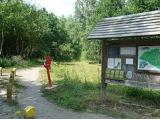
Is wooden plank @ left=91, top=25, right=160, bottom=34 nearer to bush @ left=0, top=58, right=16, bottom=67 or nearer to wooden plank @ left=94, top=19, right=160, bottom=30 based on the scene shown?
wooden plank @ left=94, top=19, right=160, bottom=30

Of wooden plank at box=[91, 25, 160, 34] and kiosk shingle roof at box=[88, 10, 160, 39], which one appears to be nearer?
wooden plank at box=[91, 25, 160, 34]

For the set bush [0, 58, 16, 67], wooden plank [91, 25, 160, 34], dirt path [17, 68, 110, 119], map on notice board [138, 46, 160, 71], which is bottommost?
dirt path [17, 68, 110, 119]

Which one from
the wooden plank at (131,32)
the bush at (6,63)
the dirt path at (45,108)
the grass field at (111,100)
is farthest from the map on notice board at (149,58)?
the bush at (6,63)

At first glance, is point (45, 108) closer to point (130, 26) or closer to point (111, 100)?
point (111, 100)

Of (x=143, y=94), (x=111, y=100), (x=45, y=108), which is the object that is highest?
(x=143, y=94)

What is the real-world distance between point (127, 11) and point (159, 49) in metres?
25.9

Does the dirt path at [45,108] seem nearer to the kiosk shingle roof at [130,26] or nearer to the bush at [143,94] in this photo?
the kiosk shingle roof at [130,26]

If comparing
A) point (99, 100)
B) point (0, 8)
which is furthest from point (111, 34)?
point (0, 8)

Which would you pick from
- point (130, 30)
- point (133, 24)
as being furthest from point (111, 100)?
point (133, 24)

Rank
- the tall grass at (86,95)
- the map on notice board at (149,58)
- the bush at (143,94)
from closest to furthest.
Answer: the map on notice board at (149,58) → the tall grass at (86,95) → the bush at (143,94)

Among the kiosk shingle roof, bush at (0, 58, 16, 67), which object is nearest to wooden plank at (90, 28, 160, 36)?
the kiosk shingle roof

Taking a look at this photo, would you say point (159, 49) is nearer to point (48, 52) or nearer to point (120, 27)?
point (120, 27)

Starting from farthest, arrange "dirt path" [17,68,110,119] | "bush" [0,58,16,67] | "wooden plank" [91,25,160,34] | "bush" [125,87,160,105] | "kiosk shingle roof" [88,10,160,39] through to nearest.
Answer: "bush" [0,58,16,67], "bush" [125,87,160,105], "kiosk shingle roof" [88,10,160,39], "wooden plank" [91,25,160,34], "dirt path" [17,68,110,119]

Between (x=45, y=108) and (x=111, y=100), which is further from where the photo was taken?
(x=111, y=100)
